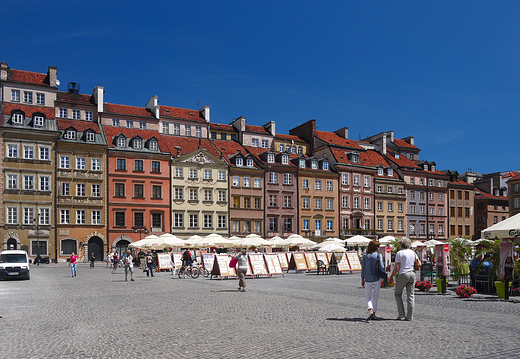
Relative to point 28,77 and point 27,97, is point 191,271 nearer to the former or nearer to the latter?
point 27,97

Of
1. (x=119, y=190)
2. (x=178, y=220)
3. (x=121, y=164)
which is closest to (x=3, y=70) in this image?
(x=121, y=164)

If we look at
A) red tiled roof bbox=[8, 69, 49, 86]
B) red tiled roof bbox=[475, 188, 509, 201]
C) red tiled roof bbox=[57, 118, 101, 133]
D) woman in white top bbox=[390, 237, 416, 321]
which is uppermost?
red tiled roof bbox=[8, 69, 49, 86]

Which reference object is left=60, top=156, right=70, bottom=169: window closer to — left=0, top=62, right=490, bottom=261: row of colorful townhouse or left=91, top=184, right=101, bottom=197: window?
left=0, top=62, right=490, bottom=261: row of colorful townhouse

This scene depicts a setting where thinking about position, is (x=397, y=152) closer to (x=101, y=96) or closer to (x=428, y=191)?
(x=428, y=191)

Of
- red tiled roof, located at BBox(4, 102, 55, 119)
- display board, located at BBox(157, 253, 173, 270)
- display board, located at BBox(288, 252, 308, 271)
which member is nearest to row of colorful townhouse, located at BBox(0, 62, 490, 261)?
red tiled roof, located at BBox(4, 102, 55, 119)

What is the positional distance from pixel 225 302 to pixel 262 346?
803cm

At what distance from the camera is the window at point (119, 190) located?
58812 mm

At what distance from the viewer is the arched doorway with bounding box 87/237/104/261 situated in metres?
57.0

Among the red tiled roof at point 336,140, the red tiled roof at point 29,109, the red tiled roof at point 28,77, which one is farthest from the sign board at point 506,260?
the red tiled roof at point 336,140

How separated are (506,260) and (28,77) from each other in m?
55.9

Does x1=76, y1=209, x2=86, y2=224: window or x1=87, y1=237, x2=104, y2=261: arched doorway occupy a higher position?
x1=76, y1=209, x2=86, y2=224: window

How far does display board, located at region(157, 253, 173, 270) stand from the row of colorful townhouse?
1960cm

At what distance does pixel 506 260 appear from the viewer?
1689cm

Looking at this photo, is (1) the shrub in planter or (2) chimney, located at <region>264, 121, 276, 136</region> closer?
(1) the shrub in planter
